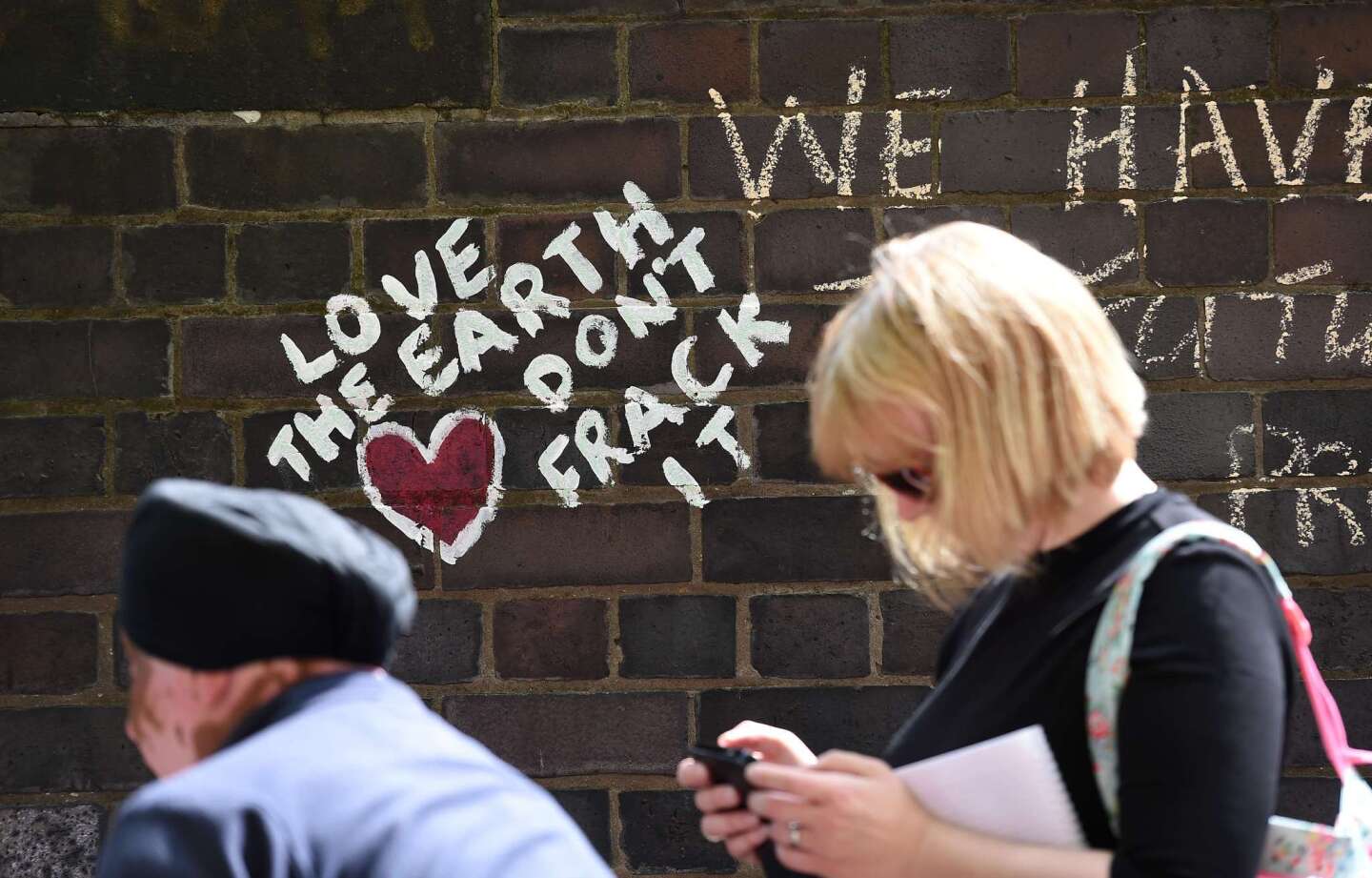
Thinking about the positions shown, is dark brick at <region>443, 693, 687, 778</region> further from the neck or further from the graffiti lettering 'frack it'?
the neck

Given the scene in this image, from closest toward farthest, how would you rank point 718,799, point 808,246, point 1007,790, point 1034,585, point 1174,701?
1. point 1174,701
2. point 1007,790
3. point 1034,585
4. point 718,799
5. point 808,246

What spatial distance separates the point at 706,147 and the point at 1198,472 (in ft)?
3.60

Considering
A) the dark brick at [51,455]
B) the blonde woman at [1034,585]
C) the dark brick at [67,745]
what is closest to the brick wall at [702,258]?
the dark brick at [51,455]

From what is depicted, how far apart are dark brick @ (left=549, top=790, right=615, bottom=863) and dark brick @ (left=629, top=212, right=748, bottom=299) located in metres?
0.94

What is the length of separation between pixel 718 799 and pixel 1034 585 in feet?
1.40

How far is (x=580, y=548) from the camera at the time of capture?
2691 millimetres

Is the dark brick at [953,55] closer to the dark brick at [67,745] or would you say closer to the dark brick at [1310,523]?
the dark brick at [1310,523]

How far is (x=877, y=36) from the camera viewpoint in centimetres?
268

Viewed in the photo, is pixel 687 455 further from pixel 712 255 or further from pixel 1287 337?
pixel 1287 337

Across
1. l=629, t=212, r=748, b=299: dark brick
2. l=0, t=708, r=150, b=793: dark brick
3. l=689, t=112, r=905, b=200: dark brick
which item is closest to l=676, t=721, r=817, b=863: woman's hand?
l=629, t=212, r=748, b=299: dark brick

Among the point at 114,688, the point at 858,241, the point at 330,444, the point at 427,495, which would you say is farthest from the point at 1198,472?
the point at 114,688

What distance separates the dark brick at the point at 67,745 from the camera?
2725 mm

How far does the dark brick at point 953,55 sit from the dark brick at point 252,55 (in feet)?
2.54

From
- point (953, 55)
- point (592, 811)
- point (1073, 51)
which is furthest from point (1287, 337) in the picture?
point (592, 811)
